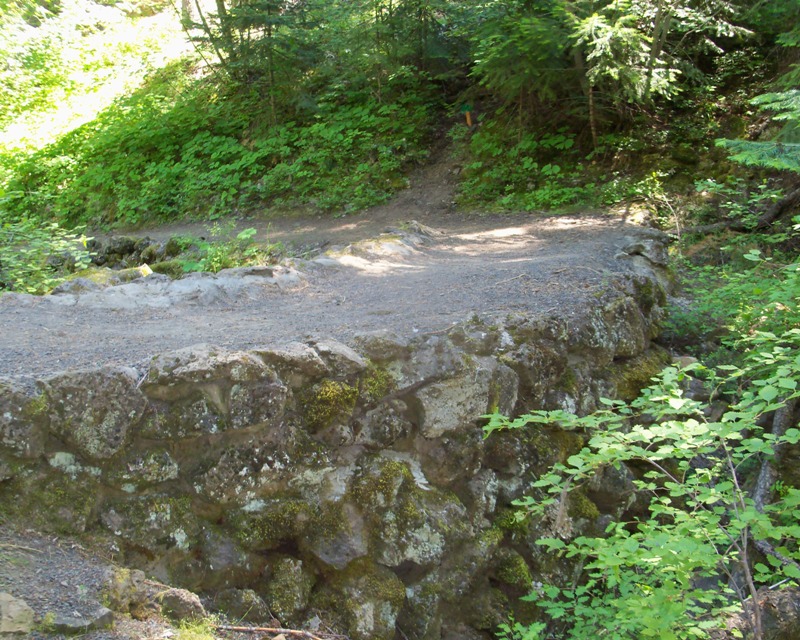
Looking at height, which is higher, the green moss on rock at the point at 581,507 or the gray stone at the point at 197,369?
the gray stone at the point at 197,369

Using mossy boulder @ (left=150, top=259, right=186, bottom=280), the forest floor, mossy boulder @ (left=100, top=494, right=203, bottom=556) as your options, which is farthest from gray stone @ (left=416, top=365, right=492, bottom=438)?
mossy boulder @ (left=150, top=259, right=186, bottom=280)

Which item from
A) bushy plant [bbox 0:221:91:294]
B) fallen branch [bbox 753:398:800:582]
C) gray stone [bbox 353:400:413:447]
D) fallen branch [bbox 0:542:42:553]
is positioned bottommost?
fallen branch [bbox 753:398:800:582]

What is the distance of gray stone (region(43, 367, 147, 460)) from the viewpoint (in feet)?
10.2

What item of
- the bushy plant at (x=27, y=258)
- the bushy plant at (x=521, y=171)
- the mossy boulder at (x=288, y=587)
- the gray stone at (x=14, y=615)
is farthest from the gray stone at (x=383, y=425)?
the bushy plant at (x=521, y=171)

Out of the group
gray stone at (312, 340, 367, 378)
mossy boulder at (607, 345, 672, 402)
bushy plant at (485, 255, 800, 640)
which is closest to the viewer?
bushy plant at (485, 255, 800, 640)

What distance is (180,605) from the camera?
301 cm

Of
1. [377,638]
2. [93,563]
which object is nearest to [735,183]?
[377,638]

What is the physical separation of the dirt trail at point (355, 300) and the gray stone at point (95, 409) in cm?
38

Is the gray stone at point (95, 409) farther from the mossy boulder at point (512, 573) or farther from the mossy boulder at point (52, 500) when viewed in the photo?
the mossy boulder at point (512, 573)

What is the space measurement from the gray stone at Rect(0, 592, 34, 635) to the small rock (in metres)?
0.61

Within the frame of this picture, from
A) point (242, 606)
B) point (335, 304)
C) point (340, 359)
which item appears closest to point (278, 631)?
point (242, 606)

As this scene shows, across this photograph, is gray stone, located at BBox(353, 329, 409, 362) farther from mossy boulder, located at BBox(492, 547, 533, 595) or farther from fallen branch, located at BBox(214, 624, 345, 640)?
fallen branch, located at BBox(214, 624, 345, 640)

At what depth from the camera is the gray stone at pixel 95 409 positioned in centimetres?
310

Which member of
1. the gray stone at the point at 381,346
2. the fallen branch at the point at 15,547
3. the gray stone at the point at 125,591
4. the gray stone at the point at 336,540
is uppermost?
the gray stone at the point at 381,346
